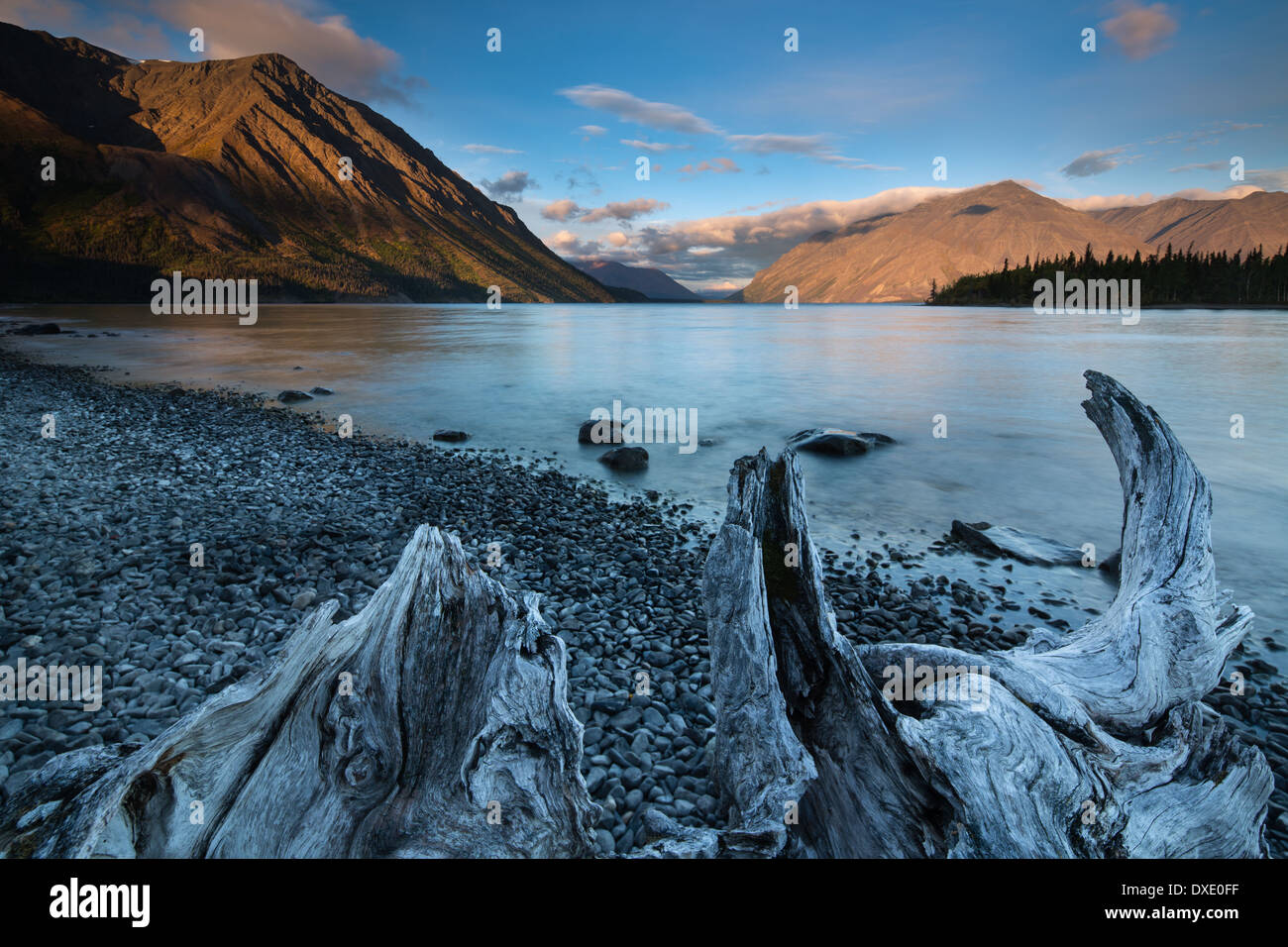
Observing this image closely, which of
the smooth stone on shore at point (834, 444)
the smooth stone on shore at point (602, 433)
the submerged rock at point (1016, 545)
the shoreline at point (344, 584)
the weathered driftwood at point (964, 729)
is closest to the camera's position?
the weathered driftwood at point (964, 729)

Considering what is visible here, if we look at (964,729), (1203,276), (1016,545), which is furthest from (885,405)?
(1203,276)

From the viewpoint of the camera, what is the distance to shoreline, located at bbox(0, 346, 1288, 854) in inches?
196

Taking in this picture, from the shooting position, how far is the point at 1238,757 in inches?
149

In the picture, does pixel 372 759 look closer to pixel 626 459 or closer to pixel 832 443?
pixel 626 459

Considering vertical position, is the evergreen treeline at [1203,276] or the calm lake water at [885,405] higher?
the evergreen treeline at [1203,276]

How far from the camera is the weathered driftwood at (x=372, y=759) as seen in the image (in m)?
3.01

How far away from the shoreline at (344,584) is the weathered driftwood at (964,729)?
98 centimetres

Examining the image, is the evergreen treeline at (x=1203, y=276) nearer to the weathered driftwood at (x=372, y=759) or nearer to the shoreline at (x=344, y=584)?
the shoreline at (x=344, y=584)

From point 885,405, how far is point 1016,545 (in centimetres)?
1767

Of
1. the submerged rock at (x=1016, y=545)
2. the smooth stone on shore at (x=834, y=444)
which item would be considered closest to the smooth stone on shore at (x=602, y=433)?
the smooth stone on shore at (x=834, y=444)

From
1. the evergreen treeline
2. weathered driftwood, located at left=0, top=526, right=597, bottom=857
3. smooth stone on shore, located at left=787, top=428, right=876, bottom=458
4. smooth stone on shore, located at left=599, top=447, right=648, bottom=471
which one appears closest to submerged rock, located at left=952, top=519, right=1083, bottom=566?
smooth stone on shore, located at left=787, top=428, right=876, bottom=458

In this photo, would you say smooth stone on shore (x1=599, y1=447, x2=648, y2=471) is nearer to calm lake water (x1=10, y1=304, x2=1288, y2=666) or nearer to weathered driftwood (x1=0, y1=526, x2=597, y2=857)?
calm lake water (x1=10, y1=304, x2=1288, y2=666)

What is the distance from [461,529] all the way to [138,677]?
189 inches
